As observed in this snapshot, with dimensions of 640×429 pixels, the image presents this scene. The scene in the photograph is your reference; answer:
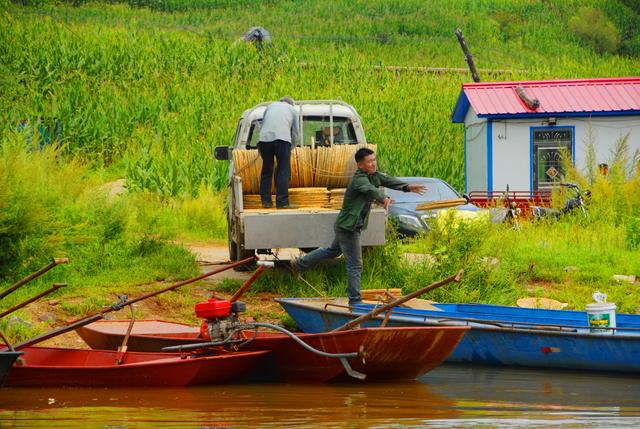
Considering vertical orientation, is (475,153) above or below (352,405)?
above

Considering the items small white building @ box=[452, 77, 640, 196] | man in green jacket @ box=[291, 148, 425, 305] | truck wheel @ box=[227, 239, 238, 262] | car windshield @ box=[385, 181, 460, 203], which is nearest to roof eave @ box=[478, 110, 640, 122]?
small white building @ box=[452, 77, 640, 196]

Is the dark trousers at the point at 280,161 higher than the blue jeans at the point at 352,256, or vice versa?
the dark trousers at the point at 280,161

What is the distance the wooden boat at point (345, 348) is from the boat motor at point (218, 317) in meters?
0.26

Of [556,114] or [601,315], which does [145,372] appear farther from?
[556,114]

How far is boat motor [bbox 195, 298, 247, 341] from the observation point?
41.8 feet

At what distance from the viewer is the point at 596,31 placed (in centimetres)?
6122

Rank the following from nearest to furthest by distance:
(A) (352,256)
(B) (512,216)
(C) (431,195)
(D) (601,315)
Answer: (D) (601,315) → (A) (352,256) → (B) (512,216) → (C) (431,195)

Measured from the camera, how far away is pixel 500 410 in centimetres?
1171

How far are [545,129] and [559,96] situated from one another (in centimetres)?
91

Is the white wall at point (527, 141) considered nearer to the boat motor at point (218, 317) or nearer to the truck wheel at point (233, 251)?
the truck wheel at point (233, 251)

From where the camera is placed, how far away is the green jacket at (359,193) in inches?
566

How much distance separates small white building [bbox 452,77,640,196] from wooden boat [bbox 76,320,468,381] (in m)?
15.1

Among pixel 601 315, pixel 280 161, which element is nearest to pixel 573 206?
pixel 280 161

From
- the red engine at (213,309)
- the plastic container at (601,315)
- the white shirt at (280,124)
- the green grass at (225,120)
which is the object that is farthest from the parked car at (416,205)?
the red engine at (213,309)
